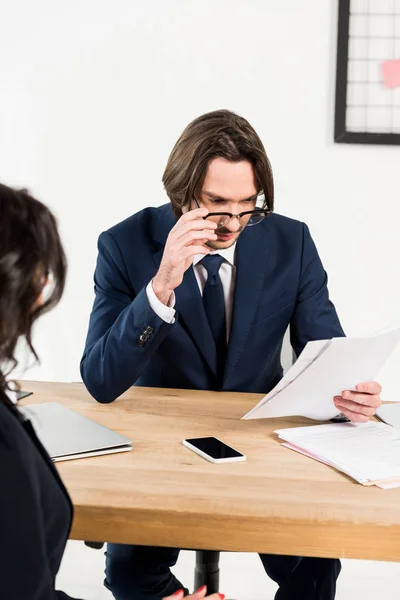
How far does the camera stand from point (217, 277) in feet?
5.82

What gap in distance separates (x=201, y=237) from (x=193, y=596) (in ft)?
2.66

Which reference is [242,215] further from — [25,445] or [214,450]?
[25,445]

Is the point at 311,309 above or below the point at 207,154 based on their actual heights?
below

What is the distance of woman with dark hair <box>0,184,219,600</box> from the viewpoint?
A: 727 mm

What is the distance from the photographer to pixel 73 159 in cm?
285

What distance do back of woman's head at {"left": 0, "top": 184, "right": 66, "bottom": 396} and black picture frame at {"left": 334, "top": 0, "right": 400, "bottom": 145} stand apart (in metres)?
2.07

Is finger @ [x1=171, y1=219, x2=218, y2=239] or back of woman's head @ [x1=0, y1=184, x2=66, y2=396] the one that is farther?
finger @ [x1=171, y1=219, x2=218, y2=239]

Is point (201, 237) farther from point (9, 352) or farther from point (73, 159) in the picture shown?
point (73, 159)

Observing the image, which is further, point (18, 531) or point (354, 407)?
point (354, 407)

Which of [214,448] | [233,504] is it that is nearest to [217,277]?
[214,448]

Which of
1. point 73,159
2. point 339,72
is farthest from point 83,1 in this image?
point 339,72

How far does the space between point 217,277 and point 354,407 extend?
523 millimetres

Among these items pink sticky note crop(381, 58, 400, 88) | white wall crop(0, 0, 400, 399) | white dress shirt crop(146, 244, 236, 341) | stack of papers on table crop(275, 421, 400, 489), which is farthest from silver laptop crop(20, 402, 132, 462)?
pink sticky note crop(381, 58, 400, 88)

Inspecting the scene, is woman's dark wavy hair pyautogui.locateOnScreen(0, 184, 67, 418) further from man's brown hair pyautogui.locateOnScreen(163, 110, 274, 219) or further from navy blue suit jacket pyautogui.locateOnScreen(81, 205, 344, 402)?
man's brown hair pyautogui.locateOnScreen(163, 110, 274, 219)
